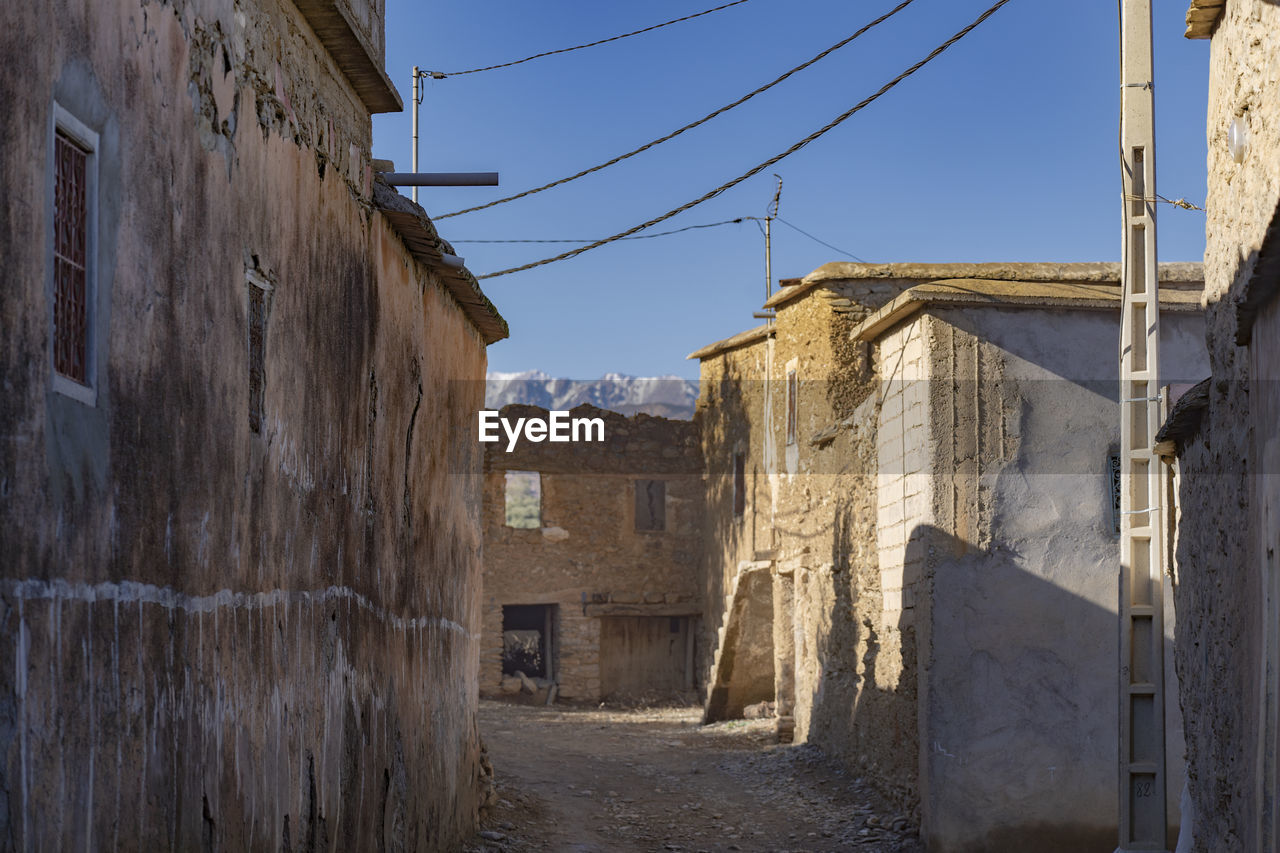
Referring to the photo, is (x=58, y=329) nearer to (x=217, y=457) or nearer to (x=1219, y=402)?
(x=217, y=457)

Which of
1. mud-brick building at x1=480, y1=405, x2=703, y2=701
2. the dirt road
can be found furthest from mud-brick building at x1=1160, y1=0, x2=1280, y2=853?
mud-brick building at x1=480, y1=405, x2=703, y2=701

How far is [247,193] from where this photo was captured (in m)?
5.06

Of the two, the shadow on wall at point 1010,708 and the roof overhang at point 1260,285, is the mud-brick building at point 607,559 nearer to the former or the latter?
the shadow on wall at point 1010,708

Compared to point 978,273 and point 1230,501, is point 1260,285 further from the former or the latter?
point 978,273

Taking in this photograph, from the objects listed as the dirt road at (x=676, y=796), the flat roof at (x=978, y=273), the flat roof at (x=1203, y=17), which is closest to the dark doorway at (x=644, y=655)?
the dirt road at (x=676, y=796)

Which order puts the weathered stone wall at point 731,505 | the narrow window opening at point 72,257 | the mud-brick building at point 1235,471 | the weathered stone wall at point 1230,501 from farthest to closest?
the weathered stone wall at point 731,505 < the weathered stone wall at point 1230,501 < the mud-brick building at point 1235,471 < the narrow window opening at point 72,257

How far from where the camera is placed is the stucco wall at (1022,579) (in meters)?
9.87

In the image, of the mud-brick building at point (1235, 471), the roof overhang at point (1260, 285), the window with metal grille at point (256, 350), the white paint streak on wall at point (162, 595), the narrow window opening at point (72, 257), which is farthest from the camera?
the window with metal grille at point (256, 350)

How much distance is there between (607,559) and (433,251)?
15954 mm

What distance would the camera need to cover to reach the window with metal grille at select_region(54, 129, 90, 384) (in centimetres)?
353

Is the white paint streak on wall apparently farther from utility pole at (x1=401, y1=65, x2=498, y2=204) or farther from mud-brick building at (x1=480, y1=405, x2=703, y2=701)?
mud-brick building at (x1=480, y1=405, x2=703, y2=701)

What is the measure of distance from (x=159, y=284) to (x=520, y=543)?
19602 mm

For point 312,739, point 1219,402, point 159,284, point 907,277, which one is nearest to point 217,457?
point 159,284

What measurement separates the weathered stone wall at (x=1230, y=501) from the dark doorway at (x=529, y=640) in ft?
61.4
